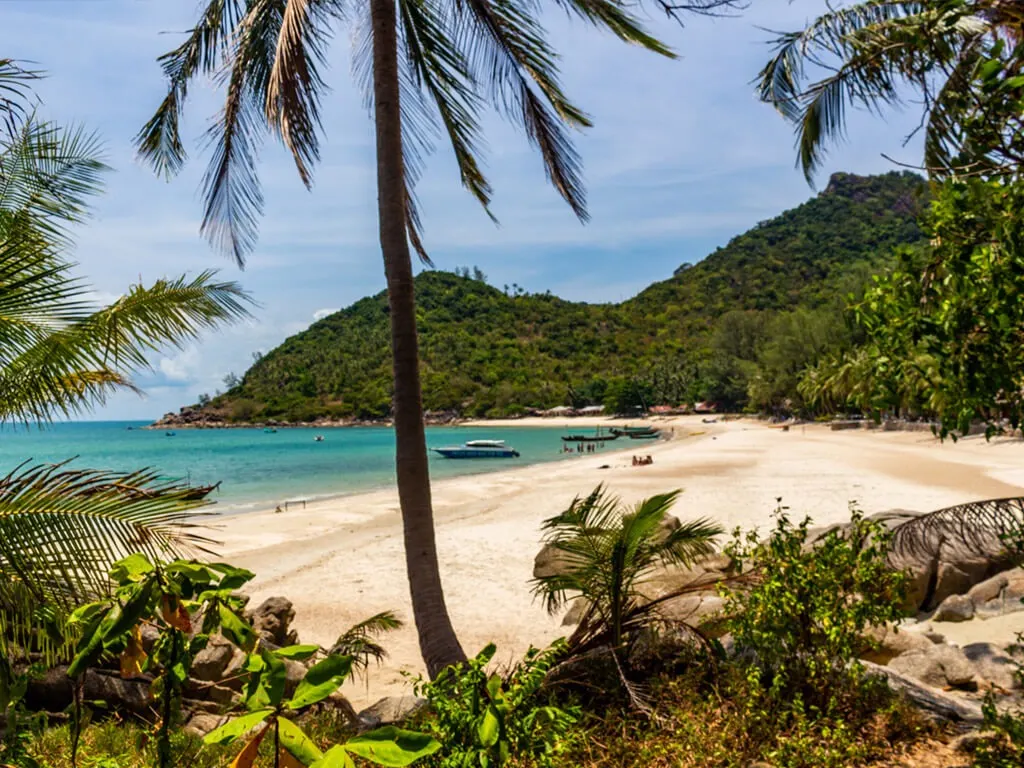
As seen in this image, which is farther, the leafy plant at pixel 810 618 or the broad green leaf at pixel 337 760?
the leafy plant at pixel 810 618

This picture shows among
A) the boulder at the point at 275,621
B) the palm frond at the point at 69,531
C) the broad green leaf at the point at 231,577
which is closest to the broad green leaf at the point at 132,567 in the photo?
the broad green leaf at the point at 231,577

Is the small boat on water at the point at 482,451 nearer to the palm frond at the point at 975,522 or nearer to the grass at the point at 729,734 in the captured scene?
the palm frond at the point at 975,522

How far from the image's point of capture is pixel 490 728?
1417mm

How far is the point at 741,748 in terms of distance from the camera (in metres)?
2.91

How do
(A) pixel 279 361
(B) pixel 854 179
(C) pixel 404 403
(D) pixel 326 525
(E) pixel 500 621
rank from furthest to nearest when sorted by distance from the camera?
(B) pixel 854 179
(A) pixel 279 361
(D) pixel 326 525
(E) pixel 500 621
(C) pixel 404 403

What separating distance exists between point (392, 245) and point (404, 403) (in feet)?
4.01

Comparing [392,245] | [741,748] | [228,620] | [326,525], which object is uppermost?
[392,245]

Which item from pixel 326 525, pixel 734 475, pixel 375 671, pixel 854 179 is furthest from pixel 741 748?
pixel 854 179

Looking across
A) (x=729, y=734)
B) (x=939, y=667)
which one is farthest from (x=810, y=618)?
(x=939, y=667)

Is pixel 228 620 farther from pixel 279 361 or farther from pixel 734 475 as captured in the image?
pixel 279 361

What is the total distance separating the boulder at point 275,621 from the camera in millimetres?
6924

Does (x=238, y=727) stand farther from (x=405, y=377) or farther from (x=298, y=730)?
(x=405, y=377)

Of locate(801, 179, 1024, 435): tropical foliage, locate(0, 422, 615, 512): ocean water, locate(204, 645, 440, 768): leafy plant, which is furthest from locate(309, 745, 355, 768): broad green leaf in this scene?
locate(0, 422, 615, 512): ocean water

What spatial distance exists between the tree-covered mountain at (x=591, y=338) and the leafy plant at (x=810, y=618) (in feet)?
301
